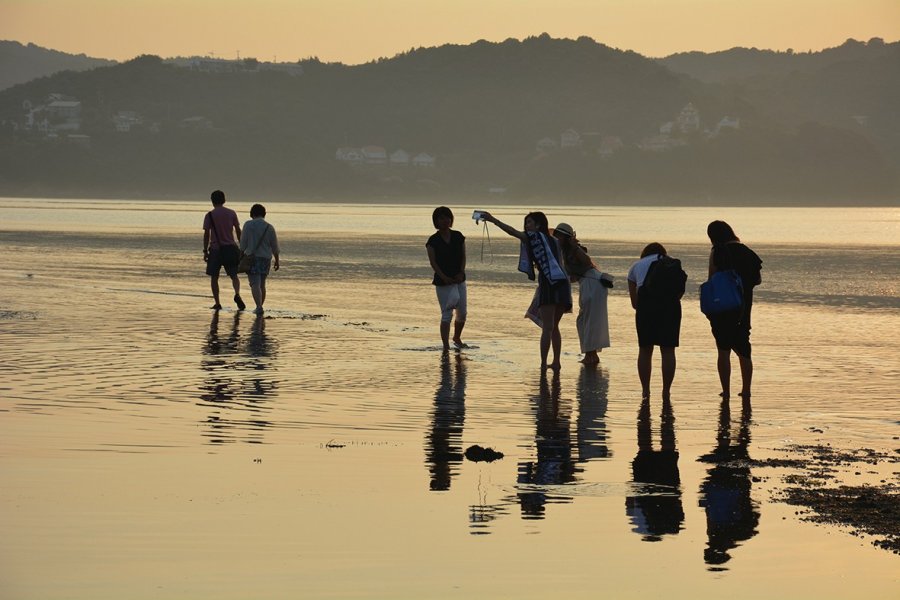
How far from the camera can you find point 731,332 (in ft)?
43.9

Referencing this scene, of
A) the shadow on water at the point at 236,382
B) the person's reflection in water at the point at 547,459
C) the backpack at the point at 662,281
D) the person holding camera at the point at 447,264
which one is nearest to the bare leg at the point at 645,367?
the backpack at the point at 662,281

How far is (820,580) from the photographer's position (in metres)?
6.88

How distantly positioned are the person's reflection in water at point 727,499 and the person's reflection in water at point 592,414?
2.51 feet

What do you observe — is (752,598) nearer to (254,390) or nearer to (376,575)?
(376,575)

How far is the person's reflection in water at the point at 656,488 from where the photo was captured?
7.97m

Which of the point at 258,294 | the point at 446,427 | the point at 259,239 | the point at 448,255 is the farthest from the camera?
the point at 258,294

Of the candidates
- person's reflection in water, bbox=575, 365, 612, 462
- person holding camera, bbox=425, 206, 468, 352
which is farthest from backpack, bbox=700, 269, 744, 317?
person holding camera, bbox=425, 206, 468, 352

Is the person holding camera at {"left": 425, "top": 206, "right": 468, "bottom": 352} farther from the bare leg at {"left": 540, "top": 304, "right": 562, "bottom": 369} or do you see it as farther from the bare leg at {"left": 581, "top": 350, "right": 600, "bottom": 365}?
the bare leg at {"left": 540, "top": 304, "right": 562, "bottom": 369}

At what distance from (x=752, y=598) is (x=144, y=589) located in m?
2.58

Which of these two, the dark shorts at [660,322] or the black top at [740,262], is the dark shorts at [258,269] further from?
the black top at [740,262]

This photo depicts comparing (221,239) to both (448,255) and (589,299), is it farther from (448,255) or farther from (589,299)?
(589,299)

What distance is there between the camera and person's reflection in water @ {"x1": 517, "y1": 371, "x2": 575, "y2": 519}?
337 inches

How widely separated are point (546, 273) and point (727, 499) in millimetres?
6526

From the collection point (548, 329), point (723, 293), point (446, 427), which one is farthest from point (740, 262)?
point (446, 427)
